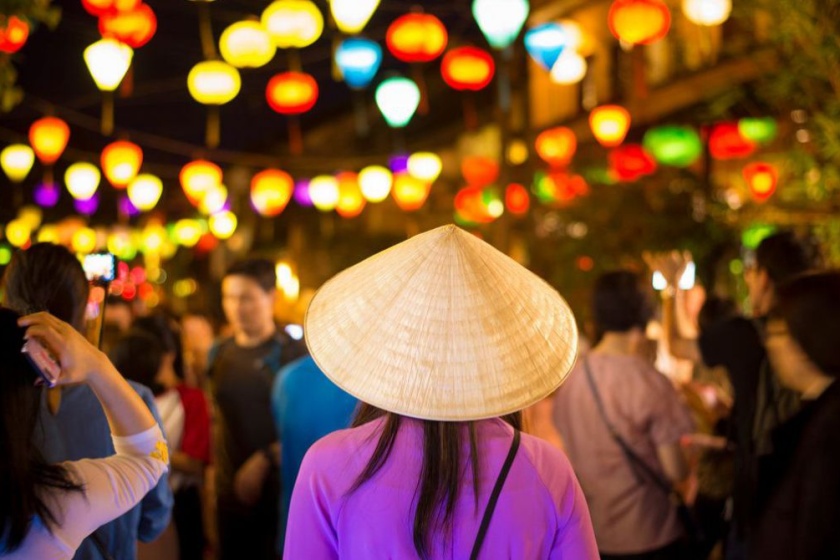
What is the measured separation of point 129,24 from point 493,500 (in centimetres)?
874

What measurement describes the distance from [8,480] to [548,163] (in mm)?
14023

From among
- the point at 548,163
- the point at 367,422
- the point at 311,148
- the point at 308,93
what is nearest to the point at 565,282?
the point at 548,163

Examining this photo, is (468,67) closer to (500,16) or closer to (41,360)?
(500,16)

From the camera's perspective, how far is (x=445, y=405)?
2.21 m

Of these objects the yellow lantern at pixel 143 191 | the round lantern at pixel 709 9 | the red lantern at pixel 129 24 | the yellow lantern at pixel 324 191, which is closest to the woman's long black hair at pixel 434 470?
the red lantern at pixel 129 24

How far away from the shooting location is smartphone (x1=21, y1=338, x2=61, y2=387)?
2.36m

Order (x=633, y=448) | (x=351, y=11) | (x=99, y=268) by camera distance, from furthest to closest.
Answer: (x=351, y=11)
(x=633, y=448)
(x=99, y=268)

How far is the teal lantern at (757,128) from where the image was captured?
11375 millimetres

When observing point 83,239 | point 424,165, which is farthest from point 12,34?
point 83,239

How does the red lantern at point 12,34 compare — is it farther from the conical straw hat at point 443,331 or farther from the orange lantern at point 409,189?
the orange lantern at point 409,189

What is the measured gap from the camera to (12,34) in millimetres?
6645

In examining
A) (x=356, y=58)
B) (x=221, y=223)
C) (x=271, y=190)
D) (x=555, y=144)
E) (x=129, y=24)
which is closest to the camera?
(x=129, y=24)

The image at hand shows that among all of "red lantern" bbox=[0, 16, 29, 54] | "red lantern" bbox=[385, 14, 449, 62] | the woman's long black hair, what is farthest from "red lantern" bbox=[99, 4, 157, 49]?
the woman's long black hair

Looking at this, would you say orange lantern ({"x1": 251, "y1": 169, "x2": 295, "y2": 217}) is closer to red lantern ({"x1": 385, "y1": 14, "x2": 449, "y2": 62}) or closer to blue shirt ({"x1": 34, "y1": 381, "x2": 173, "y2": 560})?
red lantern ({"x1": 385, "y1": 14, "x2": 449, "y2": 62})
